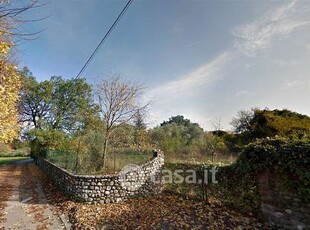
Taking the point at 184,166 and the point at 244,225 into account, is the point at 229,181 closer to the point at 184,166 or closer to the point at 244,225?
the point at 244,225

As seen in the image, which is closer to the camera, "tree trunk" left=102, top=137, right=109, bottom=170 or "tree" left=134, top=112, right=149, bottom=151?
"tree trunk" left=102, top=137, right=109, bottom=170

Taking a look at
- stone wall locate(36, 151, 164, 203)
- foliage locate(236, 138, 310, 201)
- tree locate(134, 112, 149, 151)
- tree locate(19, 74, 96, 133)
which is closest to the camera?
foliage locate(236, 138, 310, 201)

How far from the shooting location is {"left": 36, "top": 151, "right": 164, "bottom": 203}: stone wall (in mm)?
7977

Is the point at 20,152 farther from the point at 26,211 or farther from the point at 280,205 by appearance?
the point at 280,205

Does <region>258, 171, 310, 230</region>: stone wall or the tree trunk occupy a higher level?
the tree trunk

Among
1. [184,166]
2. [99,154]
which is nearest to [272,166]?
[184,166]

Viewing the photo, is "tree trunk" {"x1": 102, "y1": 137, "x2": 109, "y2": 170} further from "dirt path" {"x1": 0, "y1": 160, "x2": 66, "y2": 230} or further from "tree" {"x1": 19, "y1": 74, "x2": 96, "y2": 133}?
"tree" {"x1": 19, "y1": 74, "x2": 96, "y2": 133}

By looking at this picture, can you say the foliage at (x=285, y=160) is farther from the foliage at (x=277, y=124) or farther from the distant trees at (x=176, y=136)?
the distant trees at (x=176, y=136)

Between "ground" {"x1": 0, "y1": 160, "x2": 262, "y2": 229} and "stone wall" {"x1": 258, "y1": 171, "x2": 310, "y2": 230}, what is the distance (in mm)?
508

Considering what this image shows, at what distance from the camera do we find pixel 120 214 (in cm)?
669

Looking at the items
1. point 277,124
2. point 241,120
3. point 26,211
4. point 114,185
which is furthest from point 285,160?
point 241,120

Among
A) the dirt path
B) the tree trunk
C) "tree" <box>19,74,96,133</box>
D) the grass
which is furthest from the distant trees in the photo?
the dirt path

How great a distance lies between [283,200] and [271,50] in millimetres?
5664

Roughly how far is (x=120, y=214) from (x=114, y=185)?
5.67 ft
